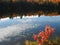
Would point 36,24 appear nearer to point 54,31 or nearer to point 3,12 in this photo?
point 54,31

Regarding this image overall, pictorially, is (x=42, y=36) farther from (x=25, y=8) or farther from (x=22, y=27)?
(x=25, y=8)

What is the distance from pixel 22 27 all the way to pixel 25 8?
245 millimetres

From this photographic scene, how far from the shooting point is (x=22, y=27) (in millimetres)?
2135

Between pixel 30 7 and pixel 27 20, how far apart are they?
169mm

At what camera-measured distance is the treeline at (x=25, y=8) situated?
80.3 inches

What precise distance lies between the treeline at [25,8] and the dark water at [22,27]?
8 cm

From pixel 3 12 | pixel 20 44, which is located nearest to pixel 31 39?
pixel 20 44

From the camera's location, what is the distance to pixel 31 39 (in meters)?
2.10

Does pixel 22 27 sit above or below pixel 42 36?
above

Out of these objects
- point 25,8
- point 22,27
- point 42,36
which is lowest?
point 42,36

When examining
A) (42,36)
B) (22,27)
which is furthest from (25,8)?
(42,36)

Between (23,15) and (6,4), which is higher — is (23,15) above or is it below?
below

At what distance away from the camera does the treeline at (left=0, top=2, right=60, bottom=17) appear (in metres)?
2.04

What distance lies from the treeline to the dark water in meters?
0.08
